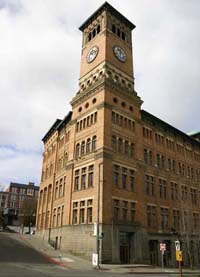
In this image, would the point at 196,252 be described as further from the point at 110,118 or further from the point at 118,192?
the point at 110,118

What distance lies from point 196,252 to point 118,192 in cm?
2110

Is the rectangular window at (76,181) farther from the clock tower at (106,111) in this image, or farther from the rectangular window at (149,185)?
the rectangular window at (149,185)

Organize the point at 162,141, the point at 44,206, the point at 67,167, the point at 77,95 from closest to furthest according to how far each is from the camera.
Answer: the point at 67,167 → the point at 77,95 → the point at 162,141 → the point at 44,206

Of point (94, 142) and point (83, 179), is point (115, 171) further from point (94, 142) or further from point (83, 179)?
point (94, 142)

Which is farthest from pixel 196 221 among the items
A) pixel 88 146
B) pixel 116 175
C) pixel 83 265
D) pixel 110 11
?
pixel 110 11

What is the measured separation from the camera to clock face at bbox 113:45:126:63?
48.3m

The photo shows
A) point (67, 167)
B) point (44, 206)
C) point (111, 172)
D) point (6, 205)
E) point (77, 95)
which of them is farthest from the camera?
point (6, 205)

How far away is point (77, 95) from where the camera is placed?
4731 cm

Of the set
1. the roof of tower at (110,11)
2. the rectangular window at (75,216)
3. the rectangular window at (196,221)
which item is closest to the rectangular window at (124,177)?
the rectangular window at (75,216)

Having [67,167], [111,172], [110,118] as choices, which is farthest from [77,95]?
[111,172]

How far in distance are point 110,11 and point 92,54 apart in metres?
8.66

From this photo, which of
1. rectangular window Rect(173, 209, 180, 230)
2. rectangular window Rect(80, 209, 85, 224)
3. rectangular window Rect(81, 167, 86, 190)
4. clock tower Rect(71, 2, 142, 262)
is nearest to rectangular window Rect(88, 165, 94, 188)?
clock tower Rect(71, 2, 142, 262)

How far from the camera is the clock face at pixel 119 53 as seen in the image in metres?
48.3

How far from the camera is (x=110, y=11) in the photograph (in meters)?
50.8
